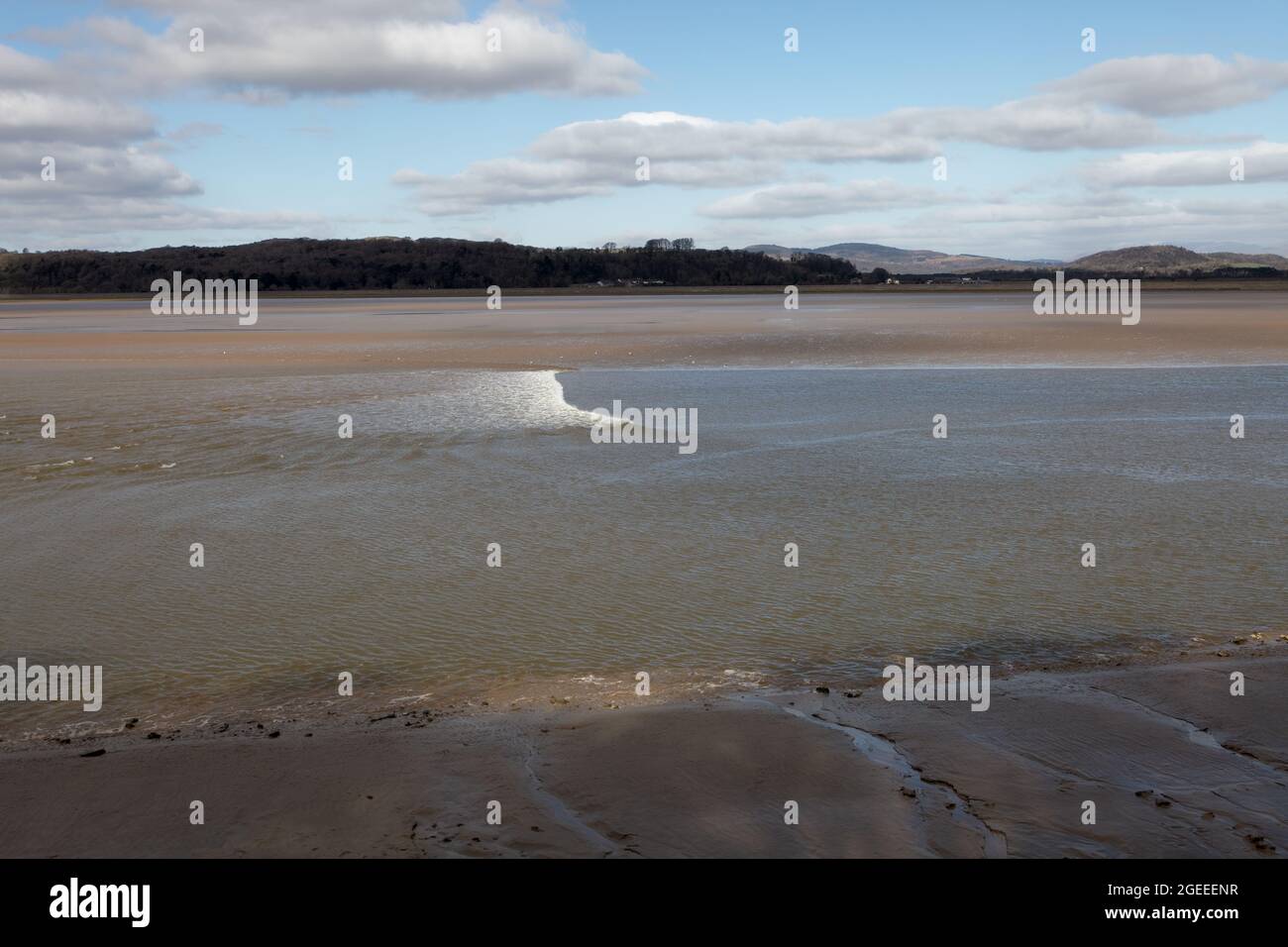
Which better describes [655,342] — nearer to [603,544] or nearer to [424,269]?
[603,544]

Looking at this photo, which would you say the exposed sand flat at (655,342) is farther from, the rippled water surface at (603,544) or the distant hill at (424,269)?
the distant hill at (424,269)

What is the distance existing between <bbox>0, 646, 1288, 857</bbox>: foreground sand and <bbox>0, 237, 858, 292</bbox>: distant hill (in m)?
115

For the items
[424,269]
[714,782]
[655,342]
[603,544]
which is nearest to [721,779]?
[714,782]

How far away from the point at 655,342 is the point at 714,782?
2724 centimetres

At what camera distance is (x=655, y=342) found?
1232 inches

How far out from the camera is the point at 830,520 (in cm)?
962

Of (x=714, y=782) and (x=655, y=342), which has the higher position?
(x=655, y=342)

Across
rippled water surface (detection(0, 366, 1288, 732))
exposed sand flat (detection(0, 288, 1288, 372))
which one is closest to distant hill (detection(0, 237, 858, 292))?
exposed sand flat (detection(0, 288, 1288, 372))

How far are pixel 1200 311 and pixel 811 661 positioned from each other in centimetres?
4657

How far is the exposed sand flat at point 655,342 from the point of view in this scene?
25531 millimetres
